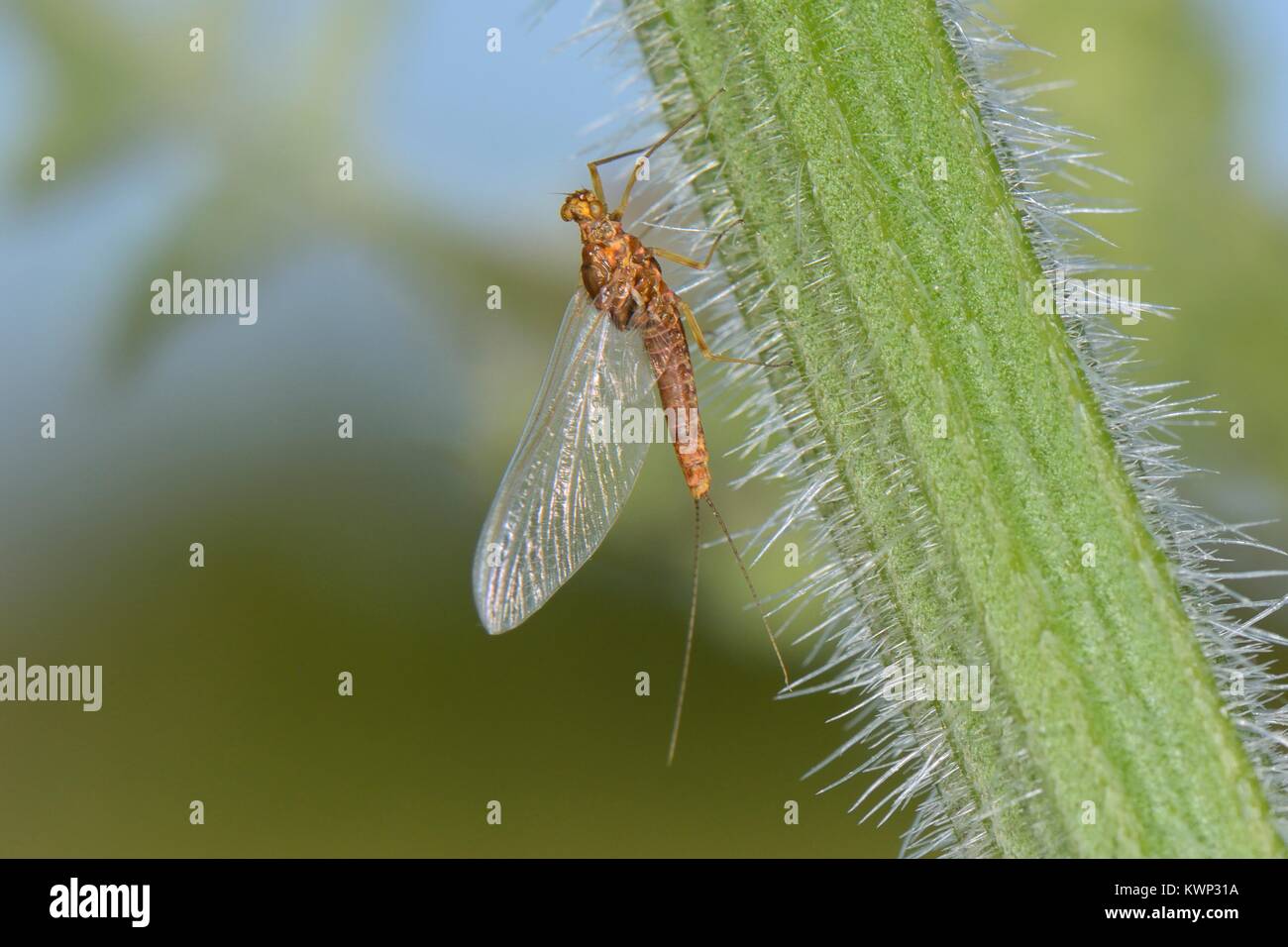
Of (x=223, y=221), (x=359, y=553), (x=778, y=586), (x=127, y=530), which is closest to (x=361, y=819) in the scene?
(x=359, y=553)

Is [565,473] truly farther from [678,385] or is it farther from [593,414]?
[678,385]

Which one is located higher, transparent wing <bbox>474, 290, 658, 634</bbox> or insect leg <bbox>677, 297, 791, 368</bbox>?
insect leg <bbox>677, 297, 791, 368</bbox>

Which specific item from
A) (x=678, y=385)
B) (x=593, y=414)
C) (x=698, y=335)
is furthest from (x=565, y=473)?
(x=698, y=335)

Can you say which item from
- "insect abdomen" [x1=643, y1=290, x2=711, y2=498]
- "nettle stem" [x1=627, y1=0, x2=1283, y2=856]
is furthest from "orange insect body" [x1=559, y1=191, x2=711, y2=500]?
"nettle stem" [x1=627, y1=0, x2=1283, y2=856]

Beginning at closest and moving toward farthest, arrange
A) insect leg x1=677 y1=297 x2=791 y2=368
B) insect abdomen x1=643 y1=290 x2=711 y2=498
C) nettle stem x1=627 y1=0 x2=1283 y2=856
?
nettle stem x1=627 y1=0 x2=1283 y2=856, insect leg x1=677 y1=297 x2=791 y2=368, insect abdomen x1=643 y1=290 x2=711 y2=498

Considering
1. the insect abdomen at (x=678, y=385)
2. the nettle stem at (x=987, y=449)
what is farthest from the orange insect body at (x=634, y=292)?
the nettle stem at (x=987, y=449)

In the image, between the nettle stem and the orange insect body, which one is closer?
the nettle stem

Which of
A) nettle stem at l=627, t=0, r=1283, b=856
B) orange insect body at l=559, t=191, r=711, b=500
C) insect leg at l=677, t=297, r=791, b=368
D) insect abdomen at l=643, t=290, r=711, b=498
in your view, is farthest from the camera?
orange insect body at l=559, t=191, r=711, b=500

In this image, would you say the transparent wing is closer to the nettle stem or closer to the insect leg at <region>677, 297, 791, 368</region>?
the insect leg at <region>677, 297, 791, 368</region>
